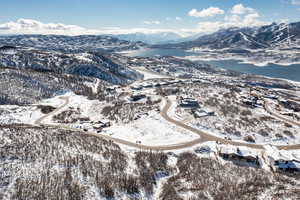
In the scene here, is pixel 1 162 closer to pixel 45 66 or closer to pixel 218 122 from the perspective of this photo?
pixel 218 122

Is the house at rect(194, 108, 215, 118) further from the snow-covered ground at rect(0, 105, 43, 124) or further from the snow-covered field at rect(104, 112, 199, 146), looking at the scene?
the snow-covered ground at rect(0, 105, 43, 124)

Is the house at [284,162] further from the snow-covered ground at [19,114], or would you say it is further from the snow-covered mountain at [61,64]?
the snow-covered mountain at [61,64]

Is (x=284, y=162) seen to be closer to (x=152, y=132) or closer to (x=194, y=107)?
(x=152, y=132)

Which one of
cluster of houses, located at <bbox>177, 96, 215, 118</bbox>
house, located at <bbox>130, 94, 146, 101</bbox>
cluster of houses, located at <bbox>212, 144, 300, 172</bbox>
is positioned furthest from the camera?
house, located at <bbox>130, 94, 146, 101</bbox>

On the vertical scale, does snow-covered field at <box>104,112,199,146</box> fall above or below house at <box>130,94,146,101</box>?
below

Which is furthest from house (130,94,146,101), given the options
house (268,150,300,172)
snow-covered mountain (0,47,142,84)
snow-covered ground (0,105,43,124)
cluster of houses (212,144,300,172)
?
snow-covered mountain (0,47,142,84)

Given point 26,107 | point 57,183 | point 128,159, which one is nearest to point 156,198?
point 128,159

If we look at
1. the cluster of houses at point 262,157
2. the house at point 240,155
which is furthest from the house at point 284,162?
the house at point 240,155

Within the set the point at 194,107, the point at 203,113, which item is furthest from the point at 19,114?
the point at 203,113
